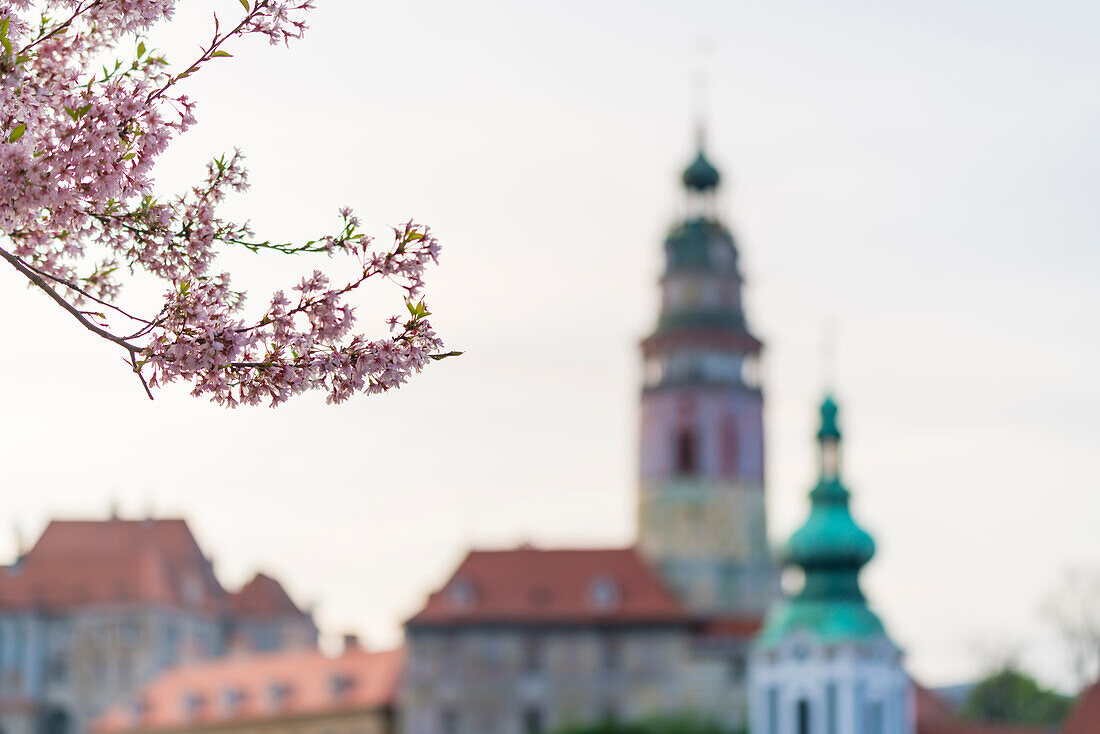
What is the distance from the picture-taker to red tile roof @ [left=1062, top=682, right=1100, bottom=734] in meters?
57.2

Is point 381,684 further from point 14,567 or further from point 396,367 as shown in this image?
point 396,367

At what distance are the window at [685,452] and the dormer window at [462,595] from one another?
8.98m

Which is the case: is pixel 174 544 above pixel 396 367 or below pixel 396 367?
above

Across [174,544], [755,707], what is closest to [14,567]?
[174,544]

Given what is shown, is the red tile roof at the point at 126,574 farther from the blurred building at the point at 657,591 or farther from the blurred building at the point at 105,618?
A: the blurred building at the point at 657,591

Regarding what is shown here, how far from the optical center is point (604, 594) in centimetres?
8338

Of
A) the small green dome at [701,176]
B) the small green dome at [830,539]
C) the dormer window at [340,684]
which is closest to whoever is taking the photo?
the small green dome at [830,539]

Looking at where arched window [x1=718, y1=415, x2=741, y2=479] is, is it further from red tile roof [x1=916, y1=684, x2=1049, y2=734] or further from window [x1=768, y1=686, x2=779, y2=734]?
window [x1=768, y1=686, x2=779, y2=734]

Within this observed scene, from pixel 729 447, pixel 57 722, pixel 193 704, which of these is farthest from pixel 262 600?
pixel 729 447

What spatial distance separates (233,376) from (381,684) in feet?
251

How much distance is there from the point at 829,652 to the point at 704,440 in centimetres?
1932

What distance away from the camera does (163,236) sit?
11.7 meters

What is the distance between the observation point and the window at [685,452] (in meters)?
84.8

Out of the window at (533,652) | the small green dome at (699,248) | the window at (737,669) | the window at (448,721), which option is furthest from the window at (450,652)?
the small green dome at (699,248)
